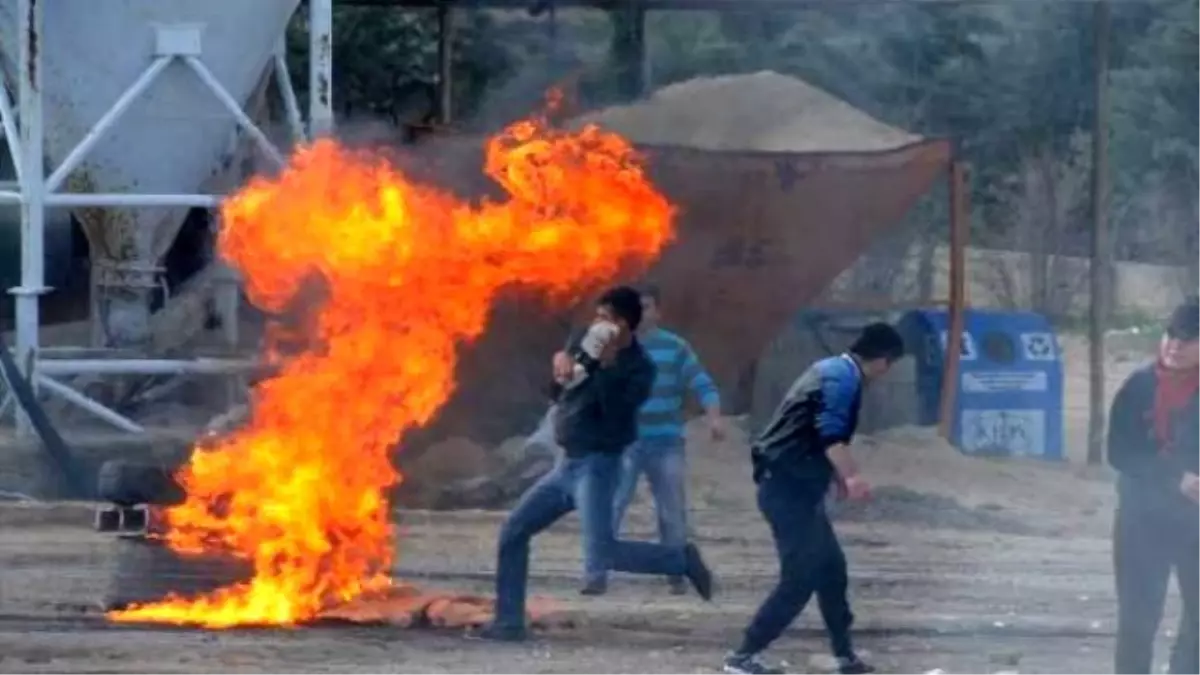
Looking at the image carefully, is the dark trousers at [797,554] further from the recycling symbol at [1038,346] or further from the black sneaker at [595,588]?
the recycling symbol at [1038,346]

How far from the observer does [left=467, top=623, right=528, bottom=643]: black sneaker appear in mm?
10570

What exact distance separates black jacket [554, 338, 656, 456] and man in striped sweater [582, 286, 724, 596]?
1232mm

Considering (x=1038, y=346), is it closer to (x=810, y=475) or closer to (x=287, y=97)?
(x=287, y=97)

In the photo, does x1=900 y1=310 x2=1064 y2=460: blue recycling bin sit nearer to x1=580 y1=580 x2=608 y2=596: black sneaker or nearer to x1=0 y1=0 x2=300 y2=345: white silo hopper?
x1=0 y1=0 x2=300 y2=345: white silo hopper

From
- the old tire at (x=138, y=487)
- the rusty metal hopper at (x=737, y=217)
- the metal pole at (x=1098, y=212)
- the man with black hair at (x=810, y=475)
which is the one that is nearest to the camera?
the man with black hair at (x=810, y=475)

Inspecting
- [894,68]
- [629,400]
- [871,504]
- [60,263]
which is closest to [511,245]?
[629,400]

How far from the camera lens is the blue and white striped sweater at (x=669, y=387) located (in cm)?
1217

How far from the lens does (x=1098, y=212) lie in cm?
1733

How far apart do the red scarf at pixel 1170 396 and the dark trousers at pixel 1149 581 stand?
0.28 m

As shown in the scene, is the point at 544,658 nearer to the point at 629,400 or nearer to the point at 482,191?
the point at 629,400

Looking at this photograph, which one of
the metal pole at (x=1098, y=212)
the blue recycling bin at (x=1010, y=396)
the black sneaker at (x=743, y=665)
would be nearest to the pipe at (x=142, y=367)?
the blue recycling bin at (x=1010, y=396)

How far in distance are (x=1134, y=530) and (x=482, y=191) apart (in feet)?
26.2

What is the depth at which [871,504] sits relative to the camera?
15.9 metres

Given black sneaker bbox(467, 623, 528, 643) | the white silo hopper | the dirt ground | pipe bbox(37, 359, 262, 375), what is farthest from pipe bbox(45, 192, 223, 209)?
black sneaker bbox(467, 623, 528, 643)
